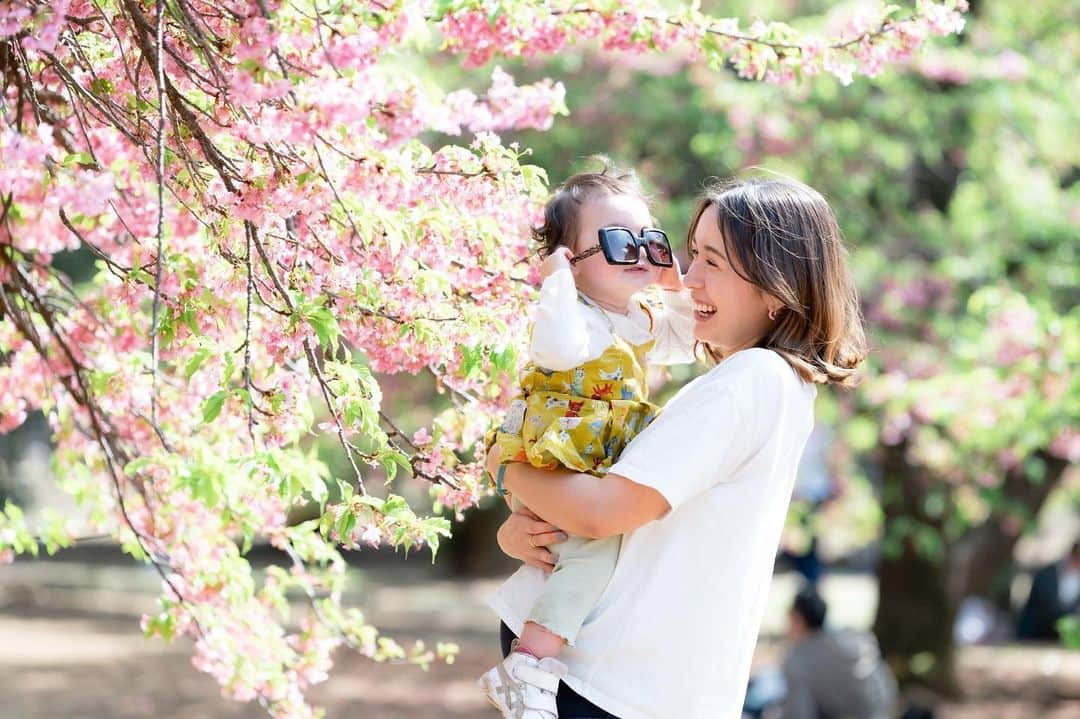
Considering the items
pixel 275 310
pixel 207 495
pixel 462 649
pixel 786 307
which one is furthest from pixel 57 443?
pixel 462 649

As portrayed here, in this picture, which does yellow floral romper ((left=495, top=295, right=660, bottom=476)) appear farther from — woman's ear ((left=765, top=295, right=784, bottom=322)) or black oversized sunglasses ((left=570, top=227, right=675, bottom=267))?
woman's ear ((left=765, top=295, right=784, bottom=322))

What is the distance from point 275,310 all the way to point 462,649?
11645mm

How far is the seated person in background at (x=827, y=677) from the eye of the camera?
22.7ft

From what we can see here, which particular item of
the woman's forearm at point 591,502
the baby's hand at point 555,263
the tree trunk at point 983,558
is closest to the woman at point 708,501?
the woman's forearm at point 591,502

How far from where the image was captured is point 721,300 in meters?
2.58

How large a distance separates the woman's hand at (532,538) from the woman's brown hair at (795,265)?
20.2 inches

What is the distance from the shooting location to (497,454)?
260 centimetres

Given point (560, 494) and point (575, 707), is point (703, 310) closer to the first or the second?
point (560, 494)

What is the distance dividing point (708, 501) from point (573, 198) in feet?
2.32

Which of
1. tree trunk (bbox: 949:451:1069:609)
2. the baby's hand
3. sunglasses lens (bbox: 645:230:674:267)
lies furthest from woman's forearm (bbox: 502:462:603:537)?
tree trunk (bbox: 949:451:1069:609)

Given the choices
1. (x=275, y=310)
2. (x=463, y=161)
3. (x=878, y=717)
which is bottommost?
(x=878, y=717)

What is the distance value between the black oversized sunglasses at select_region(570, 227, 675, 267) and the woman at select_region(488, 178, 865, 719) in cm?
13

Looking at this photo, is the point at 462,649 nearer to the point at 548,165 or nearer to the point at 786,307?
the point at 548,165

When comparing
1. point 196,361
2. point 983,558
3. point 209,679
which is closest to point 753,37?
point 196,361
